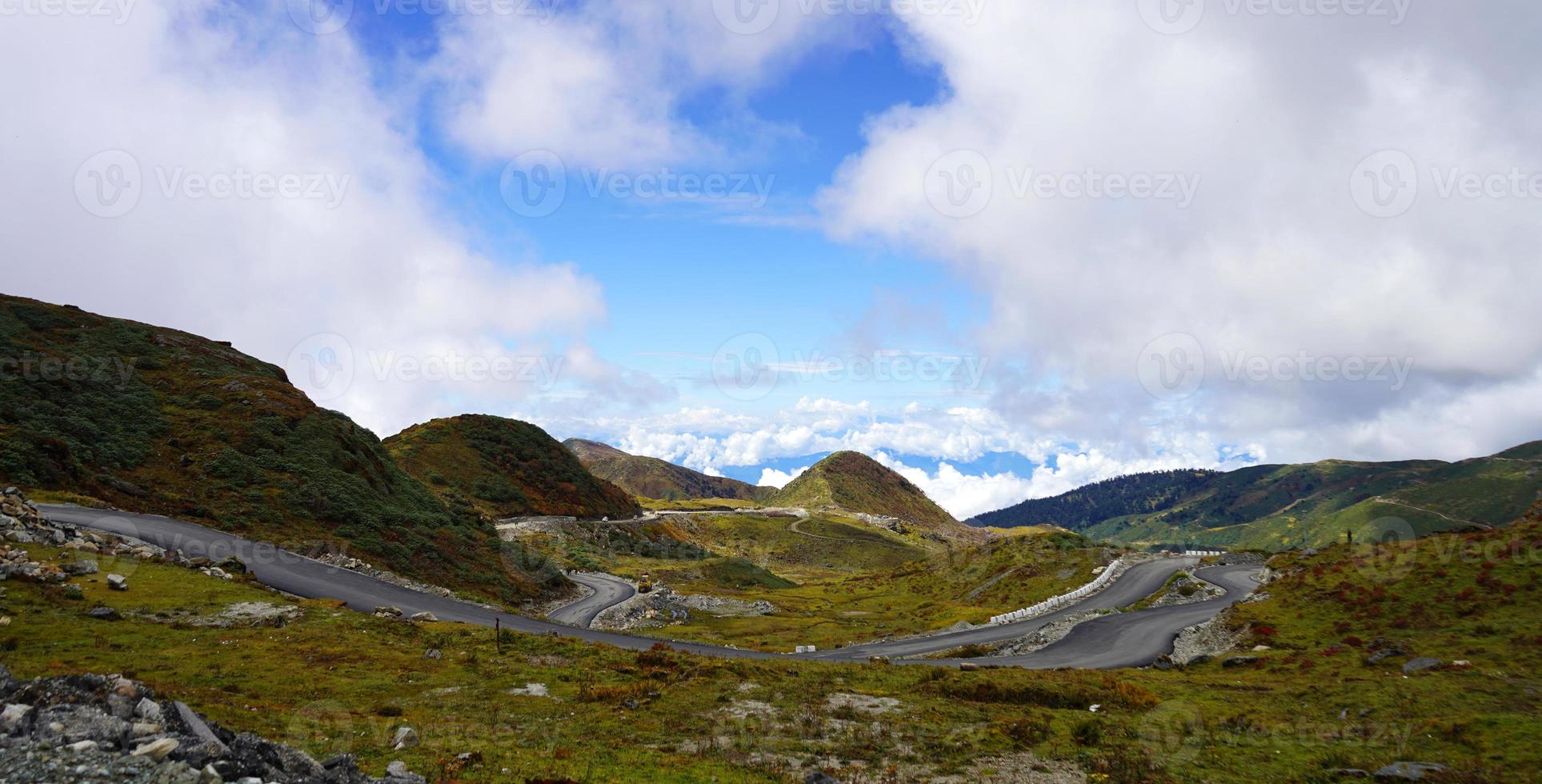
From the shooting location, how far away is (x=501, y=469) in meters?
144

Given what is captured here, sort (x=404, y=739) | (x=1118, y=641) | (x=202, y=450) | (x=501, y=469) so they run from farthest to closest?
(x=501, y=469)
(x=202, y=450)
(x=1118, y=641)
(x=404, y=739)

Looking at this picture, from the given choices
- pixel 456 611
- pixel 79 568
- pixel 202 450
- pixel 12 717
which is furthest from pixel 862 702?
pixel 202 450

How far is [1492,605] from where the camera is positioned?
126 feet

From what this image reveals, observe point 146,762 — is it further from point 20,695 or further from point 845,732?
point 845,732

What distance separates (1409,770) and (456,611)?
52008mm

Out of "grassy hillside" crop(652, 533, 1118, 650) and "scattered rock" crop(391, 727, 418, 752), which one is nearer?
"scattered rock" crop(391, 727, 418, 752)

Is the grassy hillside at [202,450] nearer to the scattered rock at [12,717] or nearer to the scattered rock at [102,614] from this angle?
the scattered rock at [102,614]

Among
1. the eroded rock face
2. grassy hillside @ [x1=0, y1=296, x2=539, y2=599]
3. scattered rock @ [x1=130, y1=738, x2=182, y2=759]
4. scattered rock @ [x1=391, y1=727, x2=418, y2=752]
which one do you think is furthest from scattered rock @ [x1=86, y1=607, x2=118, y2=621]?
grassy hillside @ [x1=0, y1=296, x2=539, y2=599]

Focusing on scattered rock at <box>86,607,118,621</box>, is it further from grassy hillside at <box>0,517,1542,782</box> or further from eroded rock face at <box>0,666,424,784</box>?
eroded rock face at <box>0,666,424,784</box>

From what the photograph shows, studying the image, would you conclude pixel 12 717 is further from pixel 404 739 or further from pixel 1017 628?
pixel 1017 628

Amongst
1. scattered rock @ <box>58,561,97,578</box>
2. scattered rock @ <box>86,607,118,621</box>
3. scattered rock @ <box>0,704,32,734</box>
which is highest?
scattered rock @ <box>0,704,32,734</box>

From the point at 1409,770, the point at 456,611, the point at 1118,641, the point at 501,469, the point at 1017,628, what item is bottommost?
the point at 1017,628

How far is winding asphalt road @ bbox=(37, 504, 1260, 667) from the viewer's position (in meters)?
45.7

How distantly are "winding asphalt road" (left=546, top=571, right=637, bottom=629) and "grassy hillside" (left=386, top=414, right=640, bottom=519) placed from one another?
108 feet
